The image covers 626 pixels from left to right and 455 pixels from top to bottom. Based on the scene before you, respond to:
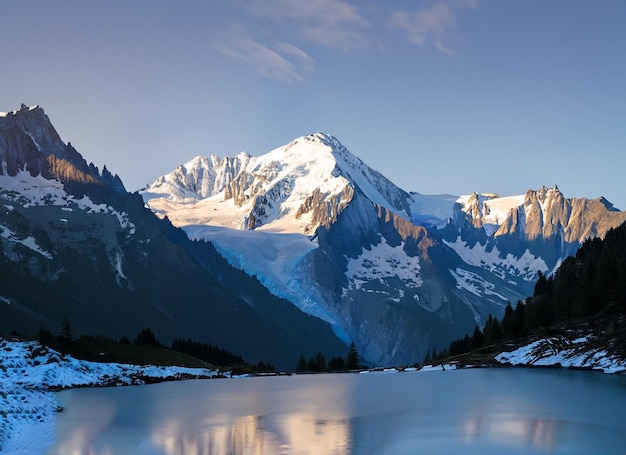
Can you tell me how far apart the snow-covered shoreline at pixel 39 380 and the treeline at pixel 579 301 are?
6743 cm

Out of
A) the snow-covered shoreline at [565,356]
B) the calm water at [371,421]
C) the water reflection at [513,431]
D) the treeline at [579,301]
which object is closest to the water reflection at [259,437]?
the calm water at [371,421]

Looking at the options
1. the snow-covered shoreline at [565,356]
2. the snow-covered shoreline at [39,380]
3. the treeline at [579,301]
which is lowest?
the snow-covered shoreline at [39,380]

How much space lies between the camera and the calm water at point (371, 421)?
42.7 meters

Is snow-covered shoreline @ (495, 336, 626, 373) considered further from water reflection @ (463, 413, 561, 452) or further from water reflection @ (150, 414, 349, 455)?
water reflection @ (150, 414, 349, 455)

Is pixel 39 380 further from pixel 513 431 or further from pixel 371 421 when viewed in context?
pixel 513 431

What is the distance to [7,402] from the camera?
5872 cm

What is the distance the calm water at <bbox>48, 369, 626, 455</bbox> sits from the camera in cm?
4272

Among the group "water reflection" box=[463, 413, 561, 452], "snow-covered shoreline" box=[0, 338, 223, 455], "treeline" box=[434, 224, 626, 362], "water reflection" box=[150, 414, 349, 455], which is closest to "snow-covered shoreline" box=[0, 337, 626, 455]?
"snow-covered shoreline" box=[0, 338, 223, 455]

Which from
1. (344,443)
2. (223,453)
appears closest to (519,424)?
(344,443)

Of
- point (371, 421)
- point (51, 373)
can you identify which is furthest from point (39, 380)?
point (371, 421)

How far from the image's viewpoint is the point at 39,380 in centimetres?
9181

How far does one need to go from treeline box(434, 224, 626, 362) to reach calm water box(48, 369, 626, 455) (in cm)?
3369

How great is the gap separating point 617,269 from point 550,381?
211 ft

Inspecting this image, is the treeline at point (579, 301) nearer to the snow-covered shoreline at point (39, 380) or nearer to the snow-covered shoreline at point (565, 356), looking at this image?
the snow-covered shoreline at point (565, 356)
